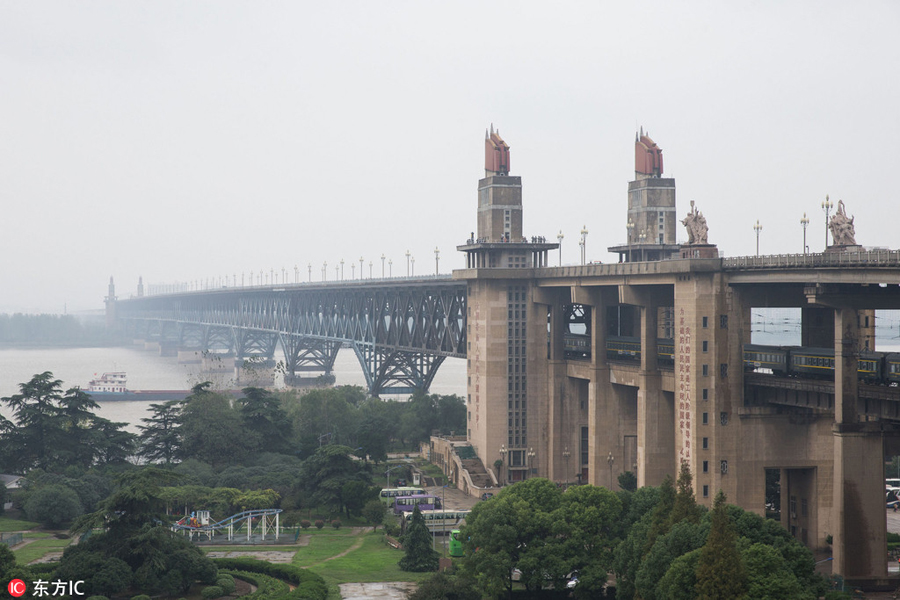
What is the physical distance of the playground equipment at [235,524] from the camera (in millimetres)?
82875

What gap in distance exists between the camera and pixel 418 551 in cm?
7350

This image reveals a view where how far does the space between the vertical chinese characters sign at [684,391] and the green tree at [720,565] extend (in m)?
28.9

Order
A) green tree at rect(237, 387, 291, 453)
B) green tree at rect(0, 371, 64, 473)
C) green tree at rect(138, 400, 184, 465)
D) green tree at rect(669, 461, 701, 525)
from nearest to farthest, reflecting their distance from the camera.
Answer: green tree at rect(669, 461, 701, 525)
green tree at rect(0, 371, 64, 473)
green tree at rect(138, 400, 184, 465)
green tree at rect(237, 387, 291, 453)

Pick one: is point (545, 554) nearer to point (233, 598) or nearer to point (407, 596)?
point (407, 596)

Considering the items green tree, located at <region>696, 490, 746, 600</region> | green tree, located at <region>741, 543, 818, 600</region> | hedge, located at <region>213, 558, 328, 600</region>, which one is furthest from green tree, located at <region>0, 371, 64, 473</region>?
green tree, located at <region>741, 543, 818, 600</region>

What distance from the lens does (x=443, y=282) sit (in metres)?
130

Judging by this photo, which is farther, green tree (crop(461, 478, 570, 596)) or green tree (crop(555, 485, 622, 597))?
green tree (crop(461, 478, 570, 596))

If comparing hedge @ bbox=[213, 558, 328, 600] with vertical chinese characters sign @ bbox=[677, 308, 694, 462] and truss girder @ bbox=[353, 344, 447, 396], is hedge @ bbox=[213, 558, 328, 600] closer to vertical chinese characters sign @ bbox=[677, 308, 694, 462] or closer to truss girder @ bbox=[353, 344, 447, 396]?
vertical chinese characters sign @ bbox=[677, 308, 694, 462]

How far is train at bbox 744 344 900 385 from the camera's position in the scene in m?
64.6

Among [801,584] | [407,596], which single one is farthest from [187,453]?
[801,584]

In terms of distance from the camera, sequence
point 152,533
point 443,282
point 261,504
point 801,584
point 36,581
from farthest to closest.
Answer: point 443,282, point 261,504, point 152,533, point 36,581, point 801,584

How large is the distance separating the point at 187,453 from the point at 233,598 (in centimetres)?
4448

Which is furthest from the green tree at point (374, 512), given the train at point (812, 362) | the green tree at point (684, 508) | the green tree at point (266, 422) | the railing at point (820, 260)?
the green tree at point (684, 508)

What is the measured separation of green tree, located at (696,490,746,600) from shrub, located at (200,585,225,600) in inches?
1236
